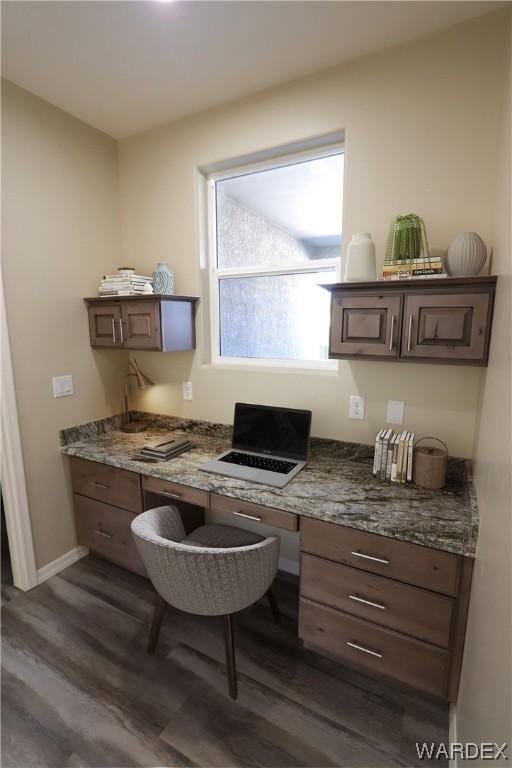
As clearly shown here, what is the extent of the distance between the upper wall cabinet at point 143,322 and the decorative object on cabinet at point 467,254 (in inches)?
A: 56.9

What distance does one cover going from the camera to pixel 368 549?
1.36 m

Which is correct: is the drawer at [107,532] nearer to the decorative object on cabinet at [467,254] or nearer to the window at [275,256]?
the window at [275,256]

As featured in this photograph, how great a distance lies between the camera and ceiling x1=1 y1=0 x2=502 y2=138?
1384mm

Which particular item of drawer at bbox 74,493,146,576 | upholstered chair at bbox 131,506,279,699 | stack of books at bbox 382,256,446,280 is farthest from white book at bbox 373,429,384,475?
drawer at bbox 74,493,146,576

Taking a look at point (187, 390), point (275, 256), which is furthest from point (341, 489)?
point (275, 256)

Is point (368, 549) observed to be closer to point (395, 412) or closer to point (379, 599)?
point (379, 599)

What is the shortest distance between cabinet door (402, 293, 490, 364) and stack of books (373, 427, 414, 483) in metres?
0.40

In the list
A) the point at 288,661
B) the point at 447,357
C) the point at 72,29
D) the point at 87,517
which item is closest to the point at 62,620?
the point at 87,517

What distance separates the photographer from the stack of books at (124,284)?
2162 millimetres

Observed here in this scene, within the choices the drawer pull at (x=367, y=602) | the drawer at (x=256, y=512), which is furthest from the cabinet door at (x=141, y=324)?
the drawer pull at (x=367, y=602)

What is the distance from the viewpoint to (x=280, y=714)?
1399mm

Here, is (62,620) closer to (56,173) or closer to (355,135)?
(56,173)

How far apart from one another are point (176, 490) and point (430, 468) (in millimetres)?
1210

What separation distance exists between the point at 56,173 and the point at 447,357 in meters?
2.33
